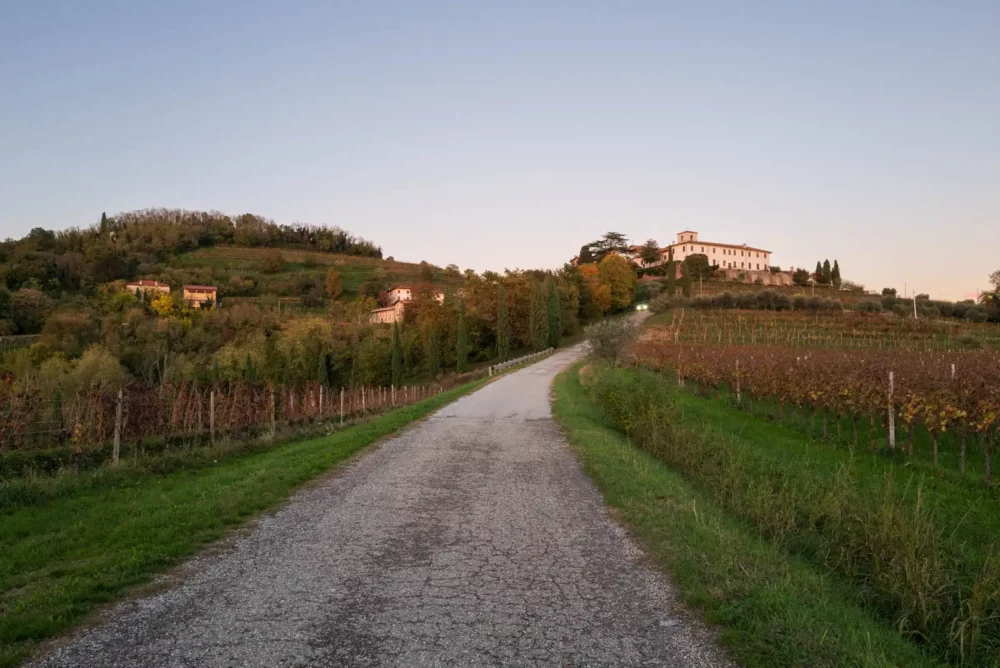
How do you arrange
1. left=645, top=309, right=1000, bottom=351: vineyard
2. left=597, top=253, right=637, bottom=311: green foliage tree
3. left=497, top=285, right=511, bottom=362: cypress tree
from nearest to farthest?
left=645, top=309, right=1000, bottom=351: vineyard → left=497, top=285, right=511, bottom=362: cypress tree → left=597, top=253, right=637, bottom=311: green foliage tree

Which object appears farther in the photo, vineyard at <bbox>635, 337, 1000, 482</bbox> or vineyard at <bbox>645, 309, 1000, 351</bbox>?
vineyard at <bbox>645, 309, 1000, 351</bbox>

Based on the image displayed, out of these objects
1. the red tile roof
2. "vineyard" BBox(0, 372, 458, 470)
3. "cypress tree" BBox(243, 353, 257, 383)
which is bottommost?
"cypress tree" BBox(243, 353, 257, 383)

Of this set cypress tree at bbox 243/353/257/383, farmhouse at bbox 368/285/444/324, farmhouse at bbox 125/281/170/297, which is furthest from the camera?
farmhouse at bbox 368/285/444/324

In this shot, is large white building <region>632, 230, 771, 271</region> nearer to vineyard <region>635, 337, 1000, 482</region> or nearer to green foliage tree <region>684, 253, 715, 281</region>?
green foliage tree <region>684, 253, 715, 281</region>

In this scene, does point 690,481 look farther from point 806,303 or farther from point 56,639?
point 806,303

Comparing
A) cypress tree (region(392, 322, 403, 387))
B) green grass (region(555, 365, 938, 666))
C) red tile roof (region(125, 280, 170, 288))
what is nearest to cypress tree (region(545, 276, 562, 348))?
cypress tree (region(392, 322, 403, 387))

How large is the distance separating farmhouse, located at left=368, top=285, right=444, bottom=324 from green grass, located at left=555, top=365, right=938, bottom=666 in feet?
245

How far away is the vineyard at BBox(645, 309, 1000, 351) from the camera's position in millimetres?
53125

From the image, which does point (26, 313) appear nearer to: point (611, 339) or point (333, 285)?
point (333, 285)

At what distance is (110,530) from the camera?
305 inches

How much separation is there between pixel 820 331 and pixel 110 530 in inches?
2542

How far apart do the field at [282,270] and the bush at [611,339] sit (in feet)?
232

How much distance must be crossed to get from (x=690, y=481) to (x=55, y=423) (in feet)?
58.9

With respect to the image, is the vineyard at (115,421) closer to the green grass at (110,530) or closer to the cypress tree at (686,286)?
the green grass at (110,530)
